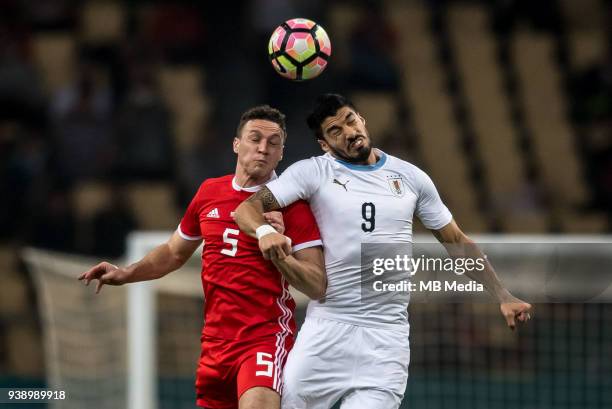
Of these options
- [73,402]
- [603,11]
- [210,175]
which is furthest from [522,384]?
[603,11]

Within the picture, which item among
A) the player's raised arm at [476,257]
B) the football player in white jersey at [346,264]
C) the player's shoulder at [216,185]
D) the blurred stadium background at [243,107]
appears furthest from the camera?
the blurred stadium background at [243,107]

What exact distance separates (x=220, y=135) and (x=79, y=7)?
8.66 feet

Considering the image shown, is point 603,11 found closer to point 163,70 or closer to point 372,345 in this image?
point 163,70

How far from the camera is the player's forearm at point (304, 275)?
5.58 metres

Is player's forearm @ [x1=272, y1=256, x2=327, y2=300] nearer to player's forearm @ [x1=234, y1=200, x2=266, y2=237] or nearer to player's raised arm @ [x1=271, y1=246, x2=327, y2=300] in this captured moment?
player's raised arm @ [x1=271, y1=246, x2=327, y2=300]

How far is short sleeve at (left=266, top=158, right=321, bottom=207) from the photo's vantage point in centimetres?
574

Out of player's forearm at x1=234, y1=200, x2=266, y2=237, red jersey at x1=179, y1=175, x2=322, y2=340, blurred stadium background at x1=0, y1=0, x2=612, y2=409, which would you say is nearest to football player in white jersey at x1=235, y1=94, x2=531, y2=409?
player's forearm at x1=234, y1=200, x2=266, y2=237

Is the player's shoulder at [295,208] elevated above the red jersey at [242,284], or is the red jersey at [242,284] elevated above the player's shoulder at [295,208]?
the player's shoulder at [295,208]

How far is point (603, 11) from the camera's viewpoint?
587 inches

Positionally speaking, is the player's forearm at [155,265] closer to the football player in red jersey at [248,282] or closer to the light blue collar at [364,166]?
the football player in red jersey at [248,282]

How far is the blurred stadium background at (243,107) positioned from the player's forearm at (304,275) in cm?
576

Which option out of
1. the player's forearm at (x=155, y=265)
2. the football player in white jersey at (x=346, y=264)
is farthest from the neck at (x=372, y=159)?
the player's forearm at (x=155, y=265)

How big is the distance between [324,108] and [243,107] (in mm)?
7113

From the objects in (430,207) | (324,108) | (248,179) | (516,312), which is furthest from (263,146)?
(516,312)
